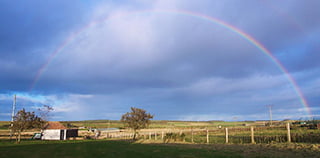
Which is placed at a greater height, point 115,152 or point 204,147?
point 115,152

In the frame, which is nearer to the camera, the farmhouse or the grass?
the grass

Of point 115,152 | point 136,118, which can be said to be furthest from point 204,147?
point 136,118

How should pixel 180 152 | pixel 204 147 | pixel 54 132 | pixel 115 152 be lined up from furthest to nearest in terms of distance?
pixel 54 132 → pixel 204 147 → pixel 115 152 → pixel 180 152

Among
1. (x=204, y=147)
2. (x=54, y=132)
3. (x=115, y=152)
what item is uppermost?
(x=115, y=152)

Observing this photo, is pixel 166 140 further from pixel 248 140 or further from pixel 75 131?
pixel 75 131

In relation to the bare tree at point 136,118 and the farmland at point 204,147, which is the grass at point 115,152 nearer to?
the farmland at point 204,147

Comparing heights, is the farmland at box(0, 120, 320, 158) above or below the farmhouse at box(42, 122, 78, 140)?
above

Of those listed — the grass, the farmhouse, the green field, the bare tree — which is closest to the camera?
the green field

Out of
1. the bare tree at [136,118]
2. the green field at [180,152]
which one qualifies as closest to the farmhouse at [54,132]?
the bare tree at [136,118]

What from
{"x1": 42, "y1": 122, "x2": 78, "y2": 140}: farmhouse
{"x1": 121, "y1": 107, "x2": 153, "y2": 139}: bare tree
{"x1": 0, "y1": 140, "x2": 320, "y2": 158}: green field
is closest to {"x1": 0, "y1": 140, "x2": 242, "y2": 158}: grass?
{"x1": 0, "y1": 140, "x2": 320, "y2": 158}: green field

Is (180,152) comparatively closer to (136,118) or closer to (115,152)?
(115,152)

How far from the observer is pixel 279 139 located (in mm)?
18438

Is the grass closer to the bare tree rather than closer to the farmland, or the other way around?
the farmland

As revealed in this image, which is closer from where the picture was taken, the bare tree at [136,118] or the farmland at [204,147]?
the farmland at [204,147]
